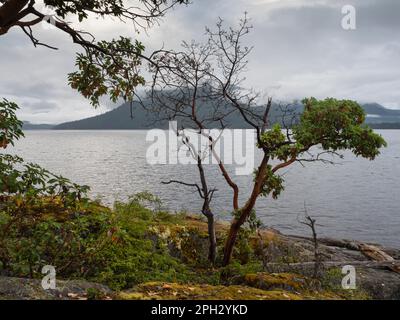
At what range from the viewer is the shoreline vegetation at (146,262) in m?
7.52

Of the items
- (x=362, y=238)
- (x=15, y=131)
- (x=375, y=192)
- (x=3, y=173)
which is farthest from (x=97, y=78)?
(x=375, y=192)

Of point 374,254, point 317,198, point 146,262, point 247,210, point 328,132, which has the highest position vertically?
point 328,132

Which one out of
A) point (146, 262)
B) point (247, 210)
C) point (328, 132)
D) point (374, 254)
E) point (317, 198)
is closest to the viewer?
point (146, 262)

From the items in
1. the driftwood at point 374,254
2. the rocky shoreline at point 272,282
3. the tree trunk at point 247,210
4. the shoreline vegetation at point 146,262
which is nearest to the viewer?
the rocky shoreline at point 272,282

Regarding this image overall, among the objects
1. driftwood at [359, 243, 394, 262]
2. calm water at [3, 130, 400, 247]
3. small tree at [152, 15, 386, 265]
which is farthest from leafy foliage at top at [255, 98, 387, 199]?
calm water at [3, 130, 400, 247]

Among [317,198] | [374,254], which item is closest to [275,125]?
[374,254]

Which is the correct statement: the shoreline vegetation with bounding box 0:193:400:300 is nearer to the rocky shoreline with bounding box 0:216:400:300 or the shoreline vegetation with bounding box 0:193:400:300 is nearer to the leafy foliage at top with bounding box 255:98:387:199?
the rocky shoreline with bounding box 0:216:400:300

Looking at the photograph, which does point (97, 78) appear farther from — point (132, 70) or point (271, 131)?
point (271, 131)

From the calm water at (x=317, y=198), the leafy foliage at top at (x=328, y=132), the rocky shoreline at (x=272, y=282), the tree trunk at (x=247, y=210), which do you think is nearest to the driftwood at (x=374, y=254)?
the rocky shoreline at (x=272, y=282)

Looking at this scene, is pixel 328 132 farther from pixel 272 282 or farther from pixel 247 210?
pixel 272 282

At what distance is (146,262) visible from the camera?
46.1 ft

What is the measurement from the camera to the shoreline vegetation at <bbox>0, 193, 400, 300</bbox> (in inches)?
296

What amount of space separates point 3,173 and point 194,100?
1184 centimetres

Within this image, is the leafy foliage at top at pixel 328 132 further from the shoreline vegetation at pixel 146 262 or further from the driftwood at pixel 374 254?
the driftwood at pixel 374 254
